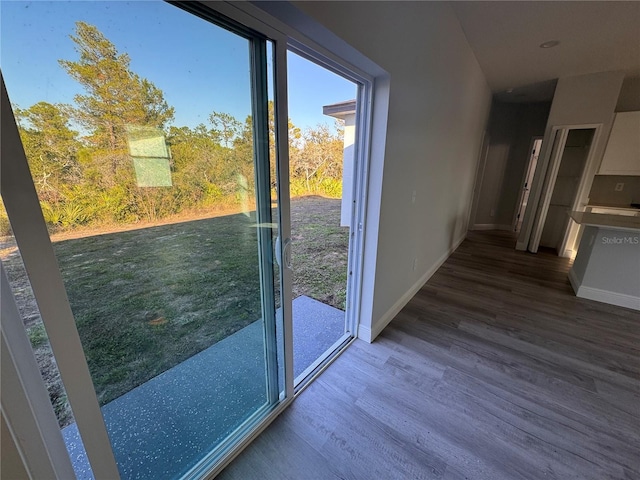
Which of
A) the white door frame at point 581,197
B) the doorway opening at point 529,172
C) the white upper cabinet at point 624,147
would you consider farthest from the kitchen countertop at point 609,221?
the doorway opening at point 529,172

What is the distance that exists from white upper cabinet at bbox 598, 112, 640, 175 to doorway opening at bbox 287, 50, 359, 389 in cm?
405

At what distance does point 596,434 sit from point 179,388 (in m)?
2.17

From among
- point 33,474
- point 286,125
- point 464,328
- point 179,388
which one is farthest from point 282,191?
point 464,328

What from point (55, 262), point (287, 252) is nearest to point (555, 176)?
point (287, 252)

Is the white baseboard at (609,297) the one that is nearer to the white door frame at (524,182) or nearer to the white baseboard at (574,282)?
the white baseboard at (574,282)

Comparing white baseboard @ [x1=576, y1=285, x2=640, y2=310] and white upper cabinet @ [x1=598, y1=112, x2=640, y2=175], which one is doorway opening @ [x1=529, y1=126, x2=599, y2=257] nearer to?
white upper cabinet @ [x1=598, y1=112, x2=640, y2=175]

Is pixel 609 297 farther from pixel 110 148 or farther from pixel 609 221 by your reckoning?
pixel 110 148

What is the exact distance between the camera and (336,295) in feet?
9.46

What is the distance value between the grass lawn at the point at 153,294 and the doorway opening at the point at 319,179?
60 cm

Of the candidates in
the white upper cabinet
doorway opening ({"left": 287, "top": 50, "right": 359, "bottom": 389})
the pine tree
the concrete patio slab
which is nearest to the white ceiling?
the white upper cabinet

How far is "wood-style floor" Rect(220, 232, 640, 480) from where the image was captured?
1.28 metres

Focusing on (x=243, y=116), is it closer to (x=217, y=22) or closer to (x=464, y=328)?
(x=217, y=22)

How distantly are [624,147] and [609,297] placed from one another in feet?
7.73

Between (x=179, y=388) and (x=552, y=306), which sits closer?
(x=179, y=388)
